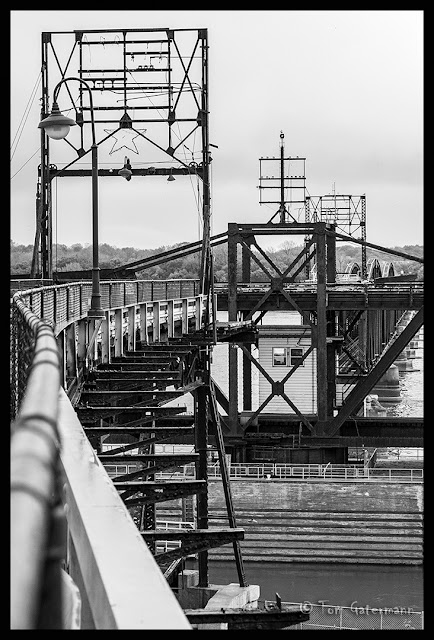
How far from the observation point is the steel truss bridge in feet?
7.25

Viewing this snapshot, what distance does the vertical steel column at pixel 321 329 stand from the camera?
36062mm

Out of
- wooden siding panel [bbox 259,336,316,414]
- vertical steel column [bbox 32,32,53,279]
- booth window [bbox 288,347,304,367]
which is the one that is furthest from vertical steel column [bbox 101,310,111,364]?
booth window [bbox 288,347,304,367]

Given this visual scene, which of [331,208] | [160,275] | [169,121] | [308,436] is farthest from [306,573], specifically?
[160,275]

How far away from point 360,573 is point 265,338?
15.1 metres

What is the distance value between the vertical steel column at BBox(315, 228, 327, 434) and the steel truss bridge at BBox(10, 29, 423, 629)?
56 mm

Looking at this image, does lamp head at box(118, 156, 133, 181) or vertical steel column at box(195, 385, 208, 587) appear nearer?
vertical steel column at box(195, 385, 208, 587)

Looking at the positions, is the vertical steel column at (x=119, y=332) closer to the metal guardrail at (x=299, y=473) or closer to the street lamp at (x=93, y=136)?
the street lamp at (x=93, y=136)

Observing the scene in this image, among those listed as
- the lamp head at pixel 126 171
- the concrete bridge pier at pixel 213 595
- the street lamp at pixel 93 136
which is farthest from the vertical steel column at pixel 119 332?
the lamp head at pixel 126 171

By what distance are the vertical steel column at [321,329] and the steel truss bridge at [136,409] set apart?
0.18ft

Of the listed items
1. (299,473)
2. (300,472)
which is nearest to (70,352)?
(299,473)

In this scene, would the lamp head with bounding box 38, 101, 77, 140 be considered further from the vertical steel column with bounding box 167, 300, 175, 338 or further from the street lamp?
the vertical steel column with bounding box 167, 300, 175, 338

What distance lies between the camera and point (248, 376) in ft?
149

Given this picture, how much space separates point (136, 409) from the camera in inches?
592
